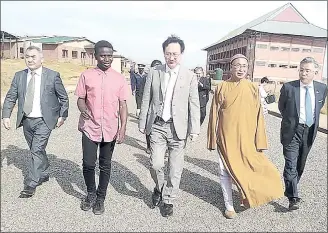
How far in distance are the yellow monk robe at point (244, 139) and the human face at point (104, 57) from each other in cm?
134

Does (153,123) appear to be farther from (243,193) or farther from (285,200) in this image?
(285,200)

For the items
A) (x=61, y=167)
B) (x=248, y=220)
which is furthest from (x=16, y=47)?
(x=248, y=220)

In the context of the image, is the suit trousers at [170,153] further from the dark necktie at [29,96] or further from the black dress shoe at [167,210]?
the dark necktie at [29,96]

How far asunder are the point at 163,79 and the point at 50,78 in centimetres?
146

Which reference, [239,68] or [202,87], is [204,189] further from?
[202,87]

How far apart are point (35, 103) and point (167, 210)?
2.06 metres

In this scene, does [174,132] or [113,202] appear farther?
[113,202]

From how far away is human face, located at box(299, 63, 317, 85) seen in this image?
13.4 feet

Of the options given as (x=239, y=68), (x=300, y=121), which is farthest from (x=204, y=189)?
(x=239, y=68)

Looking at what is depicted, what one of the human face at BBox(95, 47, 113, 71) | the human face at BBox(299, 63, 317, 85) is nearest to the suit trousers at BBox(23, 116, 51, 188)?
the human face at BBox(95, 47, 113, 71)

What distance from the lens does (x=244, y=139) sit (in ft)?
13.0

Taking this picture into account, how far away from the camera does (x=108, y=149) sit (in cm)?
386

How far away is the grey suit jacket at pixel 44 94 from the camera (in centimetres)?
417

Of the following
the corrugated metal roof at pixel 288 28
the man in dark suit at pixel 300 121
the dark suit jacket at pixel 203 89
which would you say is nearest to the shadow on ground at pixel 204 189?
the man in dark suit at pixel 300 121
